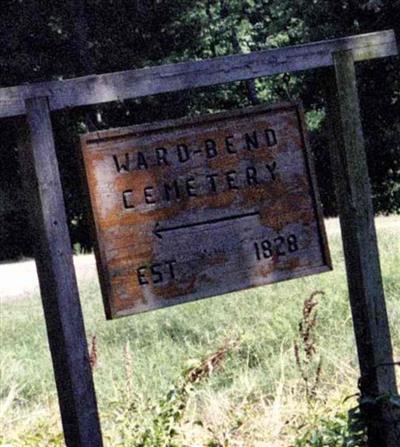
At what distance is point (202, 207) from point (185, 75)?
1.51ft

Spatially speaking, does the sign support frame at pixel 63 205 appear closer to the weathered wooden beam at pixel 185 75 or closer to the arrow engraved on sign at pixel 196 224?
the weathered wooden beam at pixel 185 75

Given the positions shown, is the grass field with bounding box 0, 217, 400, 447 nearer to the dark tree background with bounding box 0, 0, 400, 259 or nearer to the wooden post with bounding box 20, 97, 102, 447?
the wooden post with bounding box 20, 97, 102, 447

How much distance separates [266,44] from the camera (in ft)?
91.4

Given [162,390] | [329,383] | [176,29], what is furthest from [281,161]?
[176,29]

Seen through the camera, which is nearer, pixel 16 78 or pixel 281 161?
pixel 281 161

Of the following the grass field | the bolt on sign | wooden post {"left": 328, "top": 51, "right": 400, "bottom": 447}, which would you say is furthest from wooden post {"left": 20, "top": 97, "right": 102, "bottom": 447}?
wooden post {"left": 328, "top": 51, "right": 400, "bottom": 447}

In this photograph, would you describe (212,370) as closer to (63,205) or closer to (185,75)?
(63,205)

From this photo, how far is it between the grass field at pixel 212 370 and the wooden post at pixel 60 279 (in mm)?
654

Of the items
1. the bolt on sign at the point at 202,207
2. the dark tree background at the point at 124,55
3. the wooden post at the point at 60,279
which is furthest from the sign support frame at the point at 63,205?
the dark tree background at the point at 124,55

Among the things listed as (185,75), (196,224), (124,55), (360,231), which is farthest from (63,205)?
(124,55)

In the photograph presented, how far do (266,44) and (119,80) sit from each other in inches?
977

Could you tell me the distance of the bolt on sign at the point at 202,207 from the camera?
3.49 meters

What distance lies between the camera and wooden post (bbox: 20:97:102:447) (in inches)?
132

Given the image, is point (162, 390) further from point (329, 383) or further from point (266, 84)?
point (266, 84)
